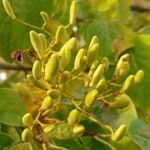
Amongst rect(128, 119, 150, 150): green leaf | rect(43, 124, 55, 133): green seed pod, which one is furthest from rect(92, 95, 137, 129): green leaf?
rect(43, 124, 55, 133): green seed pod

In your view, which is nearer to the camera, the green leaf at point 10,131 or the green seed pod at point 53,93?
the green seed pod at point 53,93

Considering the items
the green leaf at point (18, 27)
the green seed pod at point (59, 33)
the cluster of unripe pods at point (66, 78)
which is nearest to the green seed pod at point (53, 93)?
the cluster of unripe pods at point (66, 78)

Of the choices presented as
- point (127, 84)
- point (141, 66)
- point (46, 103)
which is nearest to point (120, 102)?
point (127, 84)

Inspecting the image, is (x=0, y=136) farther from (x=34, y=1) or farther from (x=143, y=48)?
(x=143, y=48)

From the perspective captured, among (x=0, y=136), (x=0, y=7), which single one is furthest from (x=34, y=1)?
(x=0, y=136)

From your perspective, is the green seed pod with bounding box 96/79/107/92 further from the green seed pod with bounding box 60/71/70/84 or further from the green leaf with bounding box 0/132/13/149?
the green leaf with bounding box 0/132/13/149

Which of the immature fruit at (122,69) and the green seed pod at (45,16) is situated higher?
the green seed pod at (45,16)

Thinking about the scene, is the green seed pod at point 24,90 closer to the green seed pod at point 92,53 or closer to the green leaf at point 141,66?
the green seed pod at point 92,53
